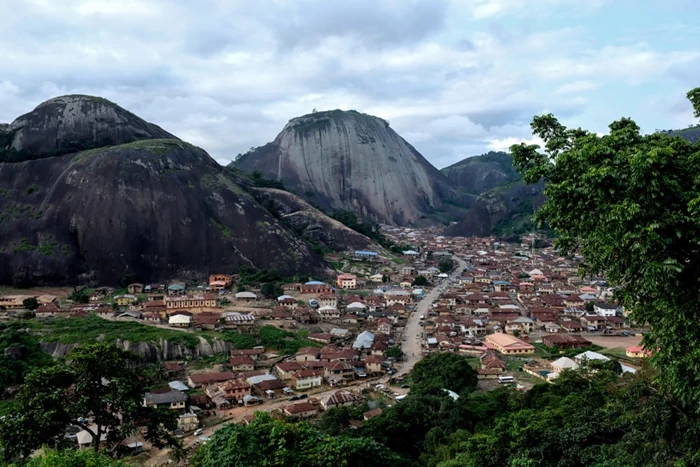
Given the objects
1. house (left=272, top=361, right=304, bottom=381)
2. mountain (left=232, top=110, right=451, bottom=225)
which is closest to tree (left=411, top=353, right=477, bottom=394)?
house (left=272, top=361, right=304, bottom=381)

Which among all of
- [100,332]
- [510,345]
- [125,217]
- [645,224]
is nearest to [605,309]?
[510,345]

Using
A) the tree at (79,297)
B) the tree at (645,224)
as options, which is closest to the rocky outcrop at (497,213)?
the tree at (79,297)

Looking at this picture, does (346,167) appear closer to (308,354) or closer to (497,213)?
(497,213)

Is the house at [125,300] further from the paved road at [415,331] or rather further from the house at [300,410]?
the house at [300,410]

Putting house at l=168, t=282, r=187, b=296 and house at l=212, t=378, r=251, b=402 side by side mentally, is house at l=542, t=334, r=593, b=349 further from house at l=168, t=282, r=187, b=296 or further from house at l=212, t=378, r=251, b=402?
house at l=168, t=282, r=187, b=296

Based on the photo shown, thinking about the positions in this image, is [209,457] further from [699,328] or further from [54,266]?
[54,266]
